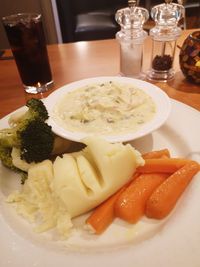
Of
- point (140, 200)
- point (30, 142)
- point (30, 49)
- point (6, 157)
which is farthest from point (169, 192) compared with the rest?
point (30, 49)

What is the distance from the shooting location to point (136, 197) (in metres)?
0.94

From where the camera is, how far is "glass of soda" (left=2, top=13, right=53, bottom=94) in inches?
57.4

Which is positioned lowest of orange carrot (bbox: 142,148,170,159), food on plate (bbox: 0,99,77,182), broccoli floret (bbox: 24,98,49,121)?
orange carrot (bbox: 142,148,170,159)

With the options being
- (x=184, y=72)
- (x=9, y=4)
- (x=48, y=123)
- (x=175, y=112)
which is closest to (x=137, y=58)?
(x=184, y=72)

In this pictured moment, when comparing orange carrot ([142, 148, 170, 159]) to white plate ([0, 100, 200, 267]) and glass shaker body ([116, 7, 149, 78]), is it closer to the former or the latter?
white plate ([0, 100, 200, 267])

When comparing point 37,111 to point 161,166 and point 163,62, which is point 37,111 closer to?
point 161,166

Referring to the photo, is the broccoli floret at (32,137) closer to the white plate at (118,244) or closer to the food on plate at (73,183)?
the food on plate at (73,183)

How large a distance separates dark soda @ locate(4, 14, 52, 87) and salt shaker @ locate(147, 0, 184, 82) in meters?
0.68

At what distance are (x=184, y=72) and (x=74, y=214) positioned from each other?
44.1 inches

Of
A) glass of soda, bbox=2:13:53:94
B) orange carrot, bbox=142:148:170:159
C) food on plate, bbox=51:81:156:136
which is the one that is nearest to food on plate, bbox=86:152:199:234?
orange carrot, bbox=142:148:170:159

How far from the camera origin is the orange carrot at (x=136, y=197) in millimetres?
910

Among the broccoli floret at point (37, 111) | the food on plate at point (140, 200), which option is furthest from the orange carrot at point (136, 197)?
the broccoli floret at point (37, 111)

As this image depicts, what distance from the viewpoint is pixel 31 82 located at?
5.40 ft

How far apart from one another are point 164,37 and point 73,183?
1.15 meters
